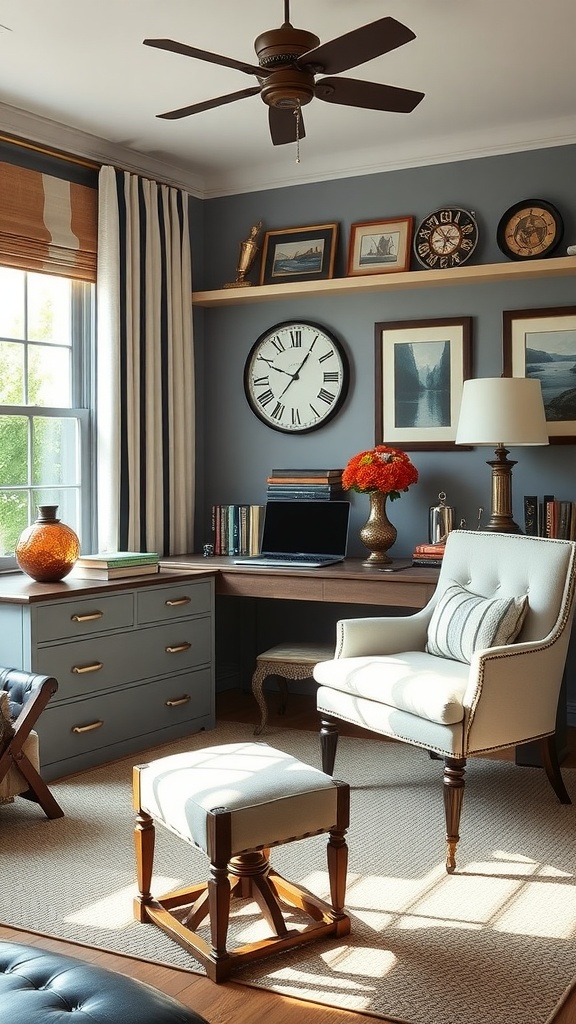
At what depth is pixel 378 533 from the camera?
15.0 feet

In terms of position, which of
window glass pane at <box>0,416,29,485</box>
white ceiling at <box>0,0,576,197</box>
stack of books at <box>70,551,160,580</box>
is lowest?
stack of books at <box>70,551,160,580</box>

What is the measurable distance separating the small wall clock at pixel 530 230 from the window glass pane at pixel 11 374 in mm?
2134

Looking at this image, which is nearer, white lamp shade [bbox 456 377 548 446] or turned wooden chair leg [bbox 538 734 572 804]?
turned wooden chair leg [bbox 538 734 572 804]

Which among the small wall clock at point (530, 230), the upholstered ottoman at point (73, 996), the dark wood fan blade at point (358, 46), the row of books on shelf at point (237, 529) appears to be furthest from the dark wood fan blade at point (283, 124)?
the upholstered ottoman at point (73, 996)

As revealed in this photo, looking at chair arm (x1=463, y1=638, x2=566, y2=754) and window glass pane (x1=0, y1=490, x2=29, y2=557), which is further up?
window glass pane (x1=0, y1=490, x2=29, y2=557)

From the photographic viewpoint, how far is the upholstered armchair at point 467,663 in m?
3.12

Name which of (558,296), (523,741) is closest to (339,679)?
(523,741)

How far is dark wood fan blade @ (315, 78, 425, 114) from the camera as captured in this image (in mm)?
2967

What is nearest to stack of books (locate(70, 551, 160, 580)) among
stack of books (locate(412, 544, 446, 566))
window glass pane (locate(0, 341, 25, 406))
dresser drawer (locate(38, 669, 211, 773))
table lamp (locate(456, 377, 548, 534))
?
dresser drawer (locate(38, 669, 211, 773))

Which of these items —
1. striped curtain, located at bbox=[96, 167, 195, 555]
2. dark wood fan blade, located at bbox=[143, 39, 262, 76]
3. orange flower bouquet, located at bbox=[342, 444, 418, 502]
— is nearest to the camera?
dark wood fan blade, located at bbox=[143, 39, 262, 76]

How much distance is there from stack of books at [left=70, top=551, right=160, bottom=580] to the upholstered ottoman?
253cm

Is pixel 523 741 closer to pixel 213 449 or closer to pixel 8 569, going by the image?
pixel 8 569

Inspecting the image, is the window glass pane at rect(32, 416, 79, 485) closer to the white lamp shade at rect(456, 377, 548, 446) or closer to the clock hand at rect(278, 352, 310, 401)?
the clock hand at rect(278, 352, 310, 401)

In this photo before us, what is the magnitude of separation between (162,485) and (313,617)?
0.98 m
